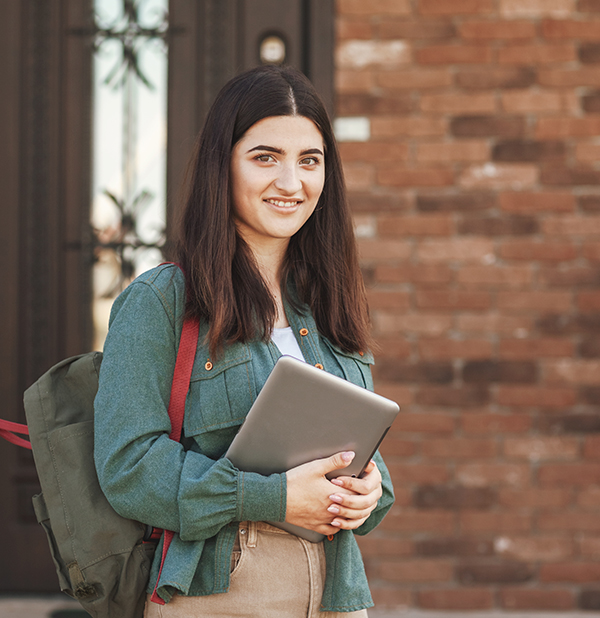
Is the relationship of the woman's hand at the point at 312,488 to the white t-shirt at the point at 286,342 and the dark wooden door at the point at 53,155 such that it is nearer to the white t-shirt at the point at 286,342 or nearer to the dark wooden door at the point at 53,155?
the white t-shirt at the point at 286,342

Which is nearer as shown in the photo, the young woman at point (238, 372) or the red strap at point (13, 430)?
the young woman at point (238, 372)

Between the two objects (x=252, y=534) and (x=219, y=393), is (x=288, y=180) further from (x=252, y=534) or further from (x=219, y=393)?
(x=252, y=534)

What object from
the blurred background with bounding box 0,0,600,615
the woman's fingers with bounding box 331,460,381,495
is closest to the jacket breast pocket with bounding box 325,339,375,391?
the woman's fingers with bounding box 331,460,381,495

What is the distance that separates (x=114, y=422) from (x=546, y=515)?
7.39 feet

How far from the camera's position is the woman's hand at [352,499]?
1.35 m

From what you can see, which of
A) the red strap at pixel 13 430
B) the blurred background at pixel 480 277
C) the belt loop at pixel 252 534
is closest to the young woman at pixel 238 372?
the belt loop at pixel 252 534

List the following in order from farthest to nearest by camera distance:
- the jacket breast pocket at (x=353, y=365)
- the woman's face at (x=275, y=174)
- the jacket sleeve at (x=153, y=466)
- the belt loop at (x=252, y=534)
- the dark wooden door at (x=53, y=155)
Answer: the dark wooden door at (x=53, y=155) < the jacket breast pocket at (x=353, y=365) < the woman's face at (x=275, y=174) < the belt loop at (x=252, y=534) < the jacket sleeve at (x=153, y=466)

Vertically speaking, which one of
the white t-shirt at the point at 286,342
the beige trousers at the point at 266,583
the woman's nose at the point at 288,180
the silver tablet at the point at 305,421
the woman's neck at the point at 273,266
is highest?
the woman's nose at the point at 288,180

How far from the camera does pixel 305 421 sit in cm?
132

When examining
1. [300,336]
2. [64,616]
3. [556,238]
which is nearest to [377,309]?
[556,238]

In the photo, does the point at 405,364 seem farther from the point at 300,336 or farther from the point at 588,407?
the point at 300,336

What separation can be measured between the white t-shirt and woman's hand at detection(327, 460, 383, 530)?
283mm

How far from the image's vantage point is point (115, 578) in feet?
4.35

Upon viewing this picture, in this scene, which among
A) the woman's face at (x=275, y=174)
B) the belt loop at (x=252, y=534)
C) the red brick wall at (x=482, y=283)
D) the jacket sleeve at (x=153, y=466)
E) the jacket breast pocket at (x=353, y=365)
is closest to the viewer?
the jacket sleeve at (x=153, y=466)
